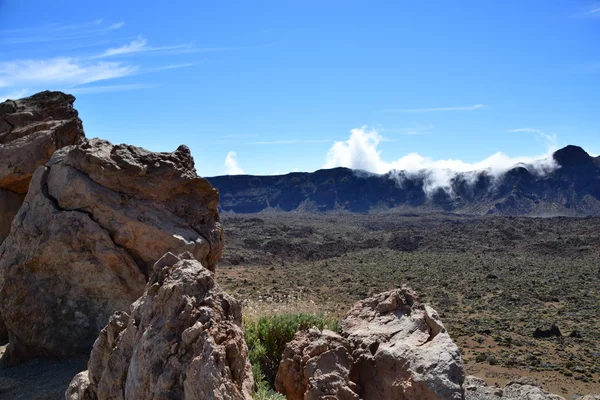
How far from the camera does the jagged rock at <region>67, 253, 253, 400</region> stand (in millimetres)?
3990

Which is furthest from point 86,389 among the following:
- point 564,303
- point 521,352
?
point 564,303

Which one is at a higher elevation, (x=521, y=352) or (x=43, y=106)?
(x=43, y=106)

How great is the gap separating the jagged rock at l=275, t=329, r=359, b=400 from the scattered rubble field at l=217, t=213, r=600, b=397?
2932 millimetres

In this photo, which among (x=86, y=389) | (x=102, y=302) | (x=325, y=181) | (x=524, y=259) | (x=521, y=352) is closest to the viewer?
(x=86, y=389)

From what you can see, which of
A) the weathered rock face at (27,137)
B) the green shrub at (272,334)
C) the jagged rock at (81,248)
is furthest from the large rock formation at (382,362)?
the weathered rock face at (27,137)

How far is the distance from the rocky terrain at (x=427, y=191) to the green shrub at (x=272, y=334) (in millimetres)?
98256

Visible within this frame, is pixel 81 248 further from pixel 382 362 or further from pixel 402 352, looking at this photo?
pixel 402 352

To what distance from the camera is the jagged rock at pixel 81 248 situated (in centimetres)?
797

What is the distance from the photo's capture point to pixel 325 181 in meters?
126

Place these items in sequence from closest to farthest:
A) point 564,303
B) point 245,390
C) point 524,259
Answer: point 245,390 → point 564,303 → point 524,259

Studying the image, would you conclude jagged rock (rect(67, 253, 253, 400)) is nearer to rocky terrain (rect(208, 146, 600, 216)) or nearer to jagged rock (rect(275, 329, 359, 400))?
jagged rock (rect(275, 329, 359, 400))

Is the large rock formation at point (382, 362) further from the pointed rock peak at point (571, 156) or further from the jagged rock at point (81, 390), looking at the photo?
the pointed rock peak at point (571, 156)

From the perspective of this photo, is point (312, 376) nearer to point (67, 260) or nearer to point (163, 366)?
point (163, 366)

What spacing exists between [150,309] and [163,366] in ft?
2.14
